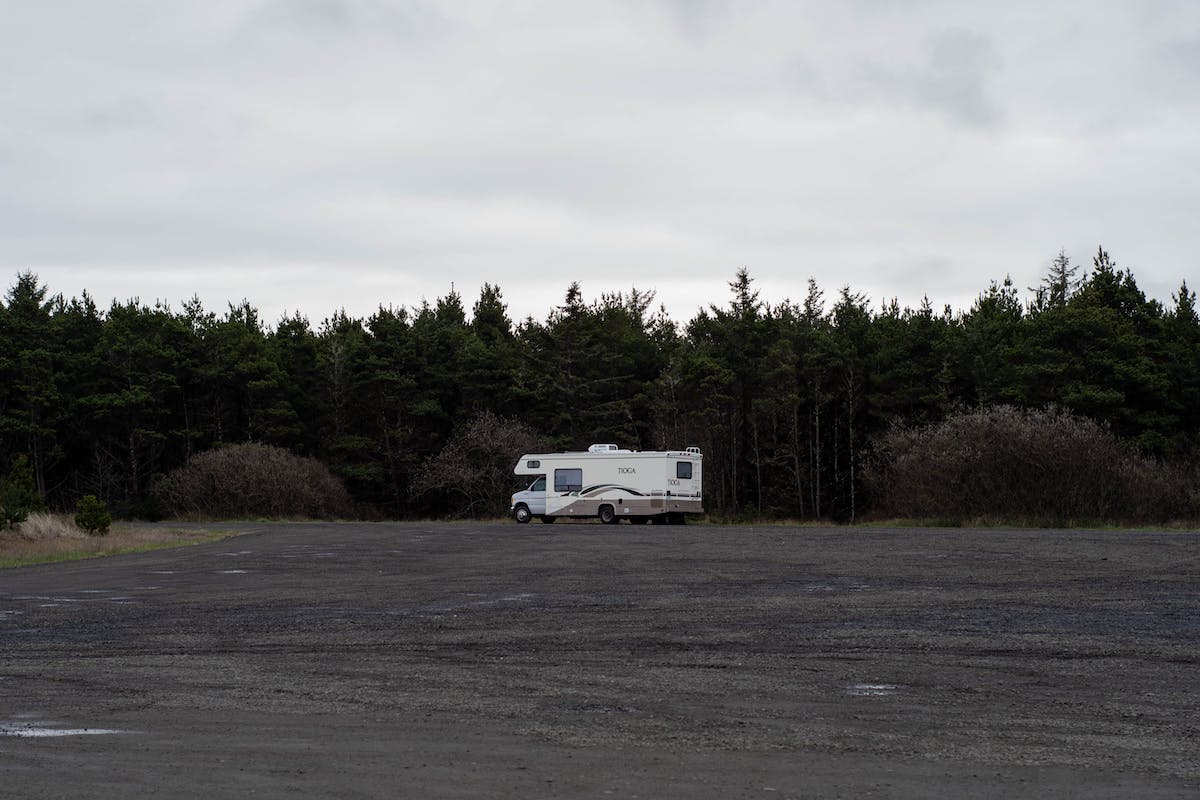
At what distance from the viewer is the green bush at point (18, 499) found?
32.9m

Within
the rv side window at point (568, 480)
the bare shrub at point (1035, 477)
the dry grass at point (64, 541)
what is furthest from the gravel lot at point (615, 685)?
the rv side window at point (568, 480)

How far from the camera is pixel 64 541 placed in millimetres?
33125

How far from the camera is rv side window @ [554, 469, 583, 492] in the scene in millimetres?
48250

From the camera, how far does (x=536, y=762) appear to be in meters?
6.88

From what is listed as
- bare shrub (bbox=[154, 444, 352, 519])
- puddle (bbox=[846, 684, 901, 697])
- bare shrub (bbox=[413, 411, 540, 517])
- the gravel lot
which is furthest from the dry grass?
bare shrub (bbox=[413, 411, 540, 517])

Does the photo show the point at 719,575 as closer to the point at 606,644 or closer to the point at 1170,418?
the point at 606,644

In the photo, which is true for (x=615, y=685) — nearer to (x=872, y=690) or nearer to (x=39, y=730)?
Answer: (x=872, y=690)

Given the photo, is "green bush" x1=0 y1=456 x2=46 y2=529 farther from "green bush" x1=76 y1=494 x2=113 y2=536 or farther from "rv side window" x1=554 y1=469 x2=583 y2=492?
"rv side window" x1=554 y1=469 x2=583 y2=492

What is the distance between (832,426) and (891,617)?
206 feet

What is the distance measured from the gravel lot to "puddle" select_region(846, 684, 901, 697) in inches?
1.2

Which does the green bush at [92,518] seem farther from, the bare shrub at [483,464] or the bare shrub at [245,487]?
the bare shrub at [483,464]

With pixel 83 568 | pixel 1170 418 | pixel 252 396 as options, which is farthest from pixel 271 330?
pixel 83 568

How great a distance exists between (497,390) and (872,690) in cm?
6951

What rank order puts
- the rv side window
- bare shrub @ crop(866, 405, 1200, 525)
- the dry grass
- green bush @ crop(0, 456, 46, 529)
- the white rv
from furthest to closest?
1. the rv side window
2. the white rv
3. bare shrub @ crop(866, 405, 1200, 525)
4. green bush @ crop(0, 456, 46, 529)
5. the dry grass
